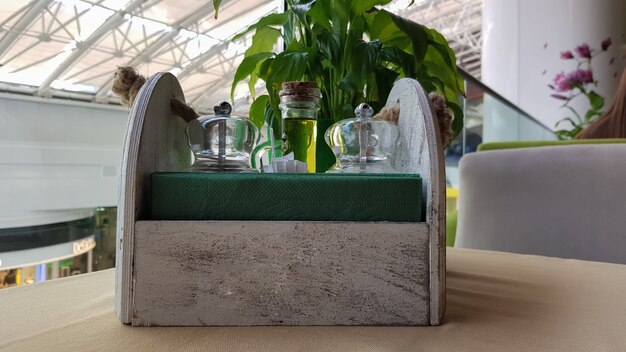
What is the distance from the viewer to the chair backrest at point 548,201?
1125 millimetres

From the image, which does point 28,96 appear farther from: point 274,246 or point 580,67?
point 580,67

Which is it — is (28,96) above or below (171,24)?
below

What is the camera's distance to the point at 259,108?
905mm

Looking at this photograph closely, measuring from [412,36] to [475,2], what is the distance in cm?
1059

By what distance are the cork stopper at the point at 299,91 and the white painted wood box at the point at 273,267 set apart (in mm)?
270

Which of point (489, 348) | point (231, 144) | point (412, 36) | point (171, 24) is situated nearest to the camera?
point (489, 348)

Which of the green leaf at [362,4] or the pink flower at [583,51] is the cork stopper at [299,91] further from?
the pink flower at [583,51]

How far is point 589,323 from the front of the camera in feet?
1.42

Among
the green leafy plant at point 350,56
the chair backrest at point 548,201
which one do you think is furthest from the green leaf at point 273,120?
the chair backrest at point 548,201

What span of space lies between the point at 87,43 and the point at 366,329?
1394 millimetres

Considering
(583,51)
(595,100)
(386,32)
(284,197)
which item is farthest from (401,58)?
(583,51)

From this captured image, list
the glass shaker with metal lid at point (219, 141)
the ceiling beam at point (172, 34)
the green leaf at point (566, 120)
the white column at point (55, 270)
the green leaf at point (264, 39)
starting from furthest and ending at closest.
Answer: the green leaf at point (566, 120) → the ceiling beam at point (172, 34) → the white column at point (55, 270) → the green leaf at point (264, 39) → the glass shaker with metal lid at point (219, 141)

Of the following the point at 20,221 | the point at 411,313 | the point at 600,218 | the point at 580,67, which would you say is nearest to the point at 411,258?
the point at 411,313

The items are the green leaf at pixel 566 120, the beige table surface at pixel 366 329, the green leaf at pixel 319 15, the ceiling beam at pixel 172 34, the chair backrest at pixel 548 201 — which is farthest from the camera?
the green leaf at pixel 566 120
